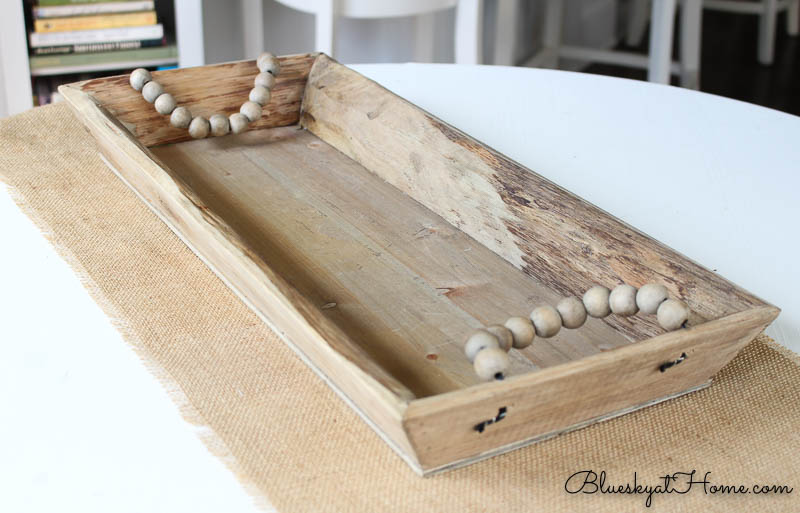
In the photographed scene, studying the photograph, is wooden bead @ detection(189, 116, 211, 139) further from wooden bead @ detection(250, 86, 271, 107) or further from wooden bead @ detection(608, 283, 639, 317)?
wooden bead @ detection(608, 283, 639, 317)

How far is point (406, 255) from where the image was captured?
0.86 m

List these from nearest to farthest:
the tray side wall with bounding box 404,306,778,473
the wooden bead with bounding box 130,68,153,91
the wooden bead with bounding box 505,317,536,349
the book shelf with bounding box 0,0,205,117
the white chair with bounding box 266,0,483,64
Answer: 1. the tray side wall with bounding box 404,306,778,473
2. the wooden bead with bounding box 505,317,536,349
3. the wooden bead with bounding box 130,68,153,91
4. the white chair with bounding box 266,0,483,64
5. the book shelf with bounding box 0,0,205,117

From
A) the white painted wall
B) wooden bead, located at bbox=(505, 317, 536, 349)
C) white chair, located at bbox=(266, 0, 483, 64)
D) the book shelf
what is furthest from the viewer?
the white painted wall

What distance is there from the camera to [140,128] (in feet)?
3.63

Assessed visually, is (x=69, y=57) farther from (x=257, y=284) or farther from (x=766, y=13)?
(x=766, y=13)

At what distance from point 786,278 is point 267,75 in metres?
0.65

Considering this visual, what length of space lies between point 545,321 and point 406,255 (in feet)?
0.80

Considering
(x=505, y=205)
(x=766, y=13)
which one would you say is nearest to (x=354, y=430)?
(x=505, y=205)

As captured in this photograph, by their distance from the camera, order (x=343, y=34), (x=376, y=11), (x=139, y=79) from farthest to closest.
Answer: (x=343, y=34) < (x=376, y=11) < (x=139, y=79)

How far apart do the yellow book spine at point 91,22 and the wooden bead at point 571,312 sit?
1.63m

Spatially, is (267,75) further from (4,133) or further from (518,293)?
(518,293)

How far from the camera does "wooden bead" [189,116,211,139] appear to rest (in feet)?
3.60

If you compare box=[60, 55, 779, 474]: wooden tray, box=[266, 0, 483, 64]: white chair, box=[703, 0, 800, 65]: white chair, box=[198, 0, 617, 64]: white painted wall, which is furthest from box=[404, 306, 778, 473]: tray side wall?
box=[703, 0, 800, 65]: white chair

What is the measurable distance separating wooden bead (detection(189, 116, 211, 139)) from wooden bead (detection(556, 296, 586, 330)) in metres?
0.59
